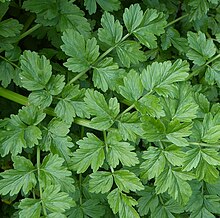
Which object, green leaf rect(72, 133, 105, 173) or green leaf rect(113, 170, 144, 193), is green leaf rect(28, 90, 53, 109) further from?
green leaf rect(113, 170, 144, 193)

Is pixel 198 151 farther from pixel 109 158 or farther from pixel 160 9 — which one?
pixel 160 9

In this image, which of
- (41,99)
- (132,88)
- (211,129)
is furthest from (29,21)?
(211,129)

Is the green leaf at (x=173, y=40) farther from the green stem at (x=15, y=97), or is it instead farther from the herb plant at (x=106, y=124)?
the green stem at (x=15, y=97)

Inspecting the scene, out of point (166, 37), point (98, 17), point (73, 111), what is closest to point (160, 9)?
point (166, 37)

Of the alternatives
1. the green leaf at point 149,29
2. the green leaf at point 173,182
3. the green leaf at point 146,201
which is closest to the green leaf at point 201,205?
the green leaf at point 146,201

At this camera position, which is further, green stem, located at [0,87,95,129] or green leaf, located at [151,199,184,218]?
green leaf, located at [151,199,184,218]

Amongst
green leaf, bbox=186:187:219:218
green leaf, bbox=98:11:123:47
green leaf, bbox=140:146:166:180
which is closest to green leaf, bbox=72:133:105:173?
green leaf, bbox=140:146:166:180

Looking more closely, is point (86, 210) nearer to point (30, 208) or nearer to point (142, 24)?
point (30, 208)
